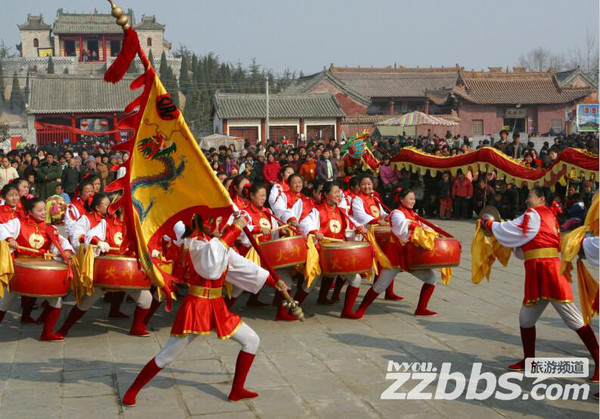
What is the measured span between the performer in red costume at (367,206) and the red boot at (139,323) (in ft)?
8.26

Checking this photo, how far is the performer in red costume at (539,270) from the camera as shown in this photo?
5.69m

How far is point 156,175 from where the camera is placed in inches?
213

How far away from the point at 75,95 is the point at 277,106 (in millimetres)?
17107

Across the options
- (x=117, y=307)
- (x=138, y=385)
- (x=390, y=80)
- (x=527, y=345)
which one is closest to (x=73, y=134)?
(x=390, y=80)

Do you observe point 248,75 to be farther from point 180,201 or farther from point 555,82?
point 180,201

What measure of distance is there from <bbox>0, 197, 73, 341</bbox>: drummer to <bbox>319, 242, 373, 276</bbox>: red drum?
2.52 meters

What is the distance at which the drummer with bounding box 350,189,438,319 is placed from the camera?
7484 mm

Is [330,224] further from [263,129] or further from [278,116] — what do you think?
[263,129]

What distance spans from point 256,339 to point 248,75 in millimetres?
65449

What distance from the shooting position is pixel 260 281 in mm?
5500

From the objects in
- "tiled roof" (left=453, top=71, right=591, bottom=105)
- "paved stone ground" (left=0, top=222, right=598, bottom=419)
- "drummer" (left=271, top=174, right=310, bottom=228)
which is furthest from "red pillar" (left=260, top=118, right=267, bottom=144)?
"paved stone ground" (left=0, top=222, right=598, bottom=419)

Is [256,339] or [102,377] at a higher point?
[256,339]

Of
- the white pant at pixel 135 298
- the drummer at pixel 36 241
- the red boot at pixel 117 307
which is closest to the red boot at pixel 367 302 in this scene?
the white pant at pixel 135 298

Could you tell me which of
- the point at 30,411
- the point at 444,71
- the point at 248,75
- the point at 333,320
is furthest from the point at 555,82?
the point at 30,411
